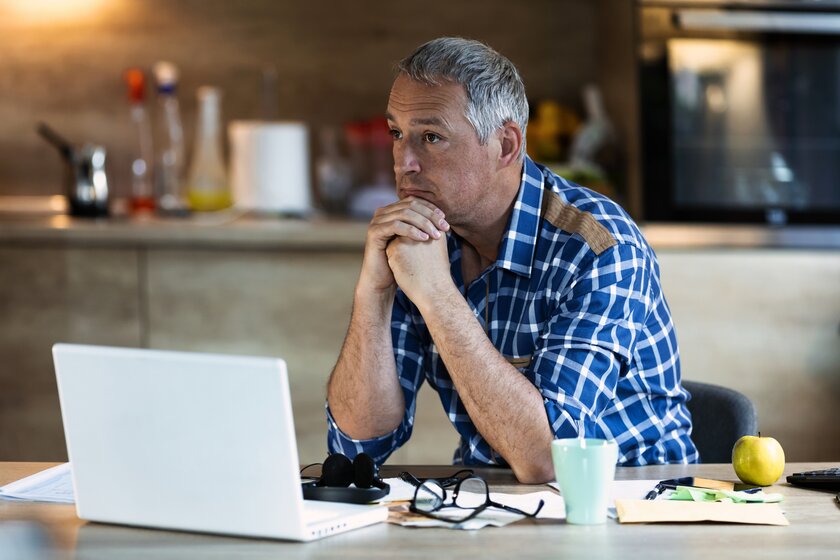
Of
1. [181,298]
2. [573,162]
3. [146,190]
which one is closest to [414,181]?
[181,298]

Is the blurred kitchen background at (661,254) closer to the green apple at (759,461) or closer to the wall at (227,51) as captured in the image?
the wall at (227,51)

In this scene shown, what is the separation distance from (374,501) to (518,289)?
0.52m

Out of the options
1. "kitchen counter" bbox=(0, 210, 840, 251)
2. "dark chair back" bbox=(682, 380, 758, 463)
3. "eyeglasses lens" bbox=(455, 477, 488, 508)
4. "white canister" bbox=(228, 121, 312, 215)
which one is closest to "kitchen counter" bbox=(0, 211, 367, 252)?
"kitchen counter" bbox=(0, 210, 840, 251)

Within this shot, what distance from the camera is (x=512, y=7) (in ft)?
10.7

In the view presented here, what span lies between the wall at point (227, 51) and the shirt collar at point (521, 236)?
1.67 m

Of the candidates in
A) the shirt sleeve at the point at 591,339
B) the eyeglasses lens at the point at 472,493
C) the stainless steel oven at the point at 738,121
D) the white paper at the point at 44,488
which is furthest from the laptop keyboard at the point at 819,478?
the stainless steel oven at the point at 738,121

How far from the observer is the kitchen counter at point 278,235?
9.08 feet

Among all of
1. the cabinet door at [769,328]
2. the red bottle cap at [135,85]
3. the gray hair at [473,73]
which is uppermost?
the red bottle cap at [135,85]

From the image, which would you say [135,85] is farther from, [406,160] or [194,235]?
[406,160]

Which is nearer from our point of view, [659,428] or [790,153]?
[659,428]

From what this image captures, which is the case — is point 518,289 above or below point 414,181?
below

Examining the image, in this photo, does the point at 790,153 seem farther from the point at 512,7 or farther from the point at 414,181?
the point at 414,181

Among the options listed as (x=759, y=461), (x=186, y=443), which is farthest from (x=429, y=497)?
(x=759, y=461)

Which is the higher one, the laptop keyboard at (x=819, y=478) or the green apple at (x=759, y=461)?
the green apple at (x=759, y=461)
